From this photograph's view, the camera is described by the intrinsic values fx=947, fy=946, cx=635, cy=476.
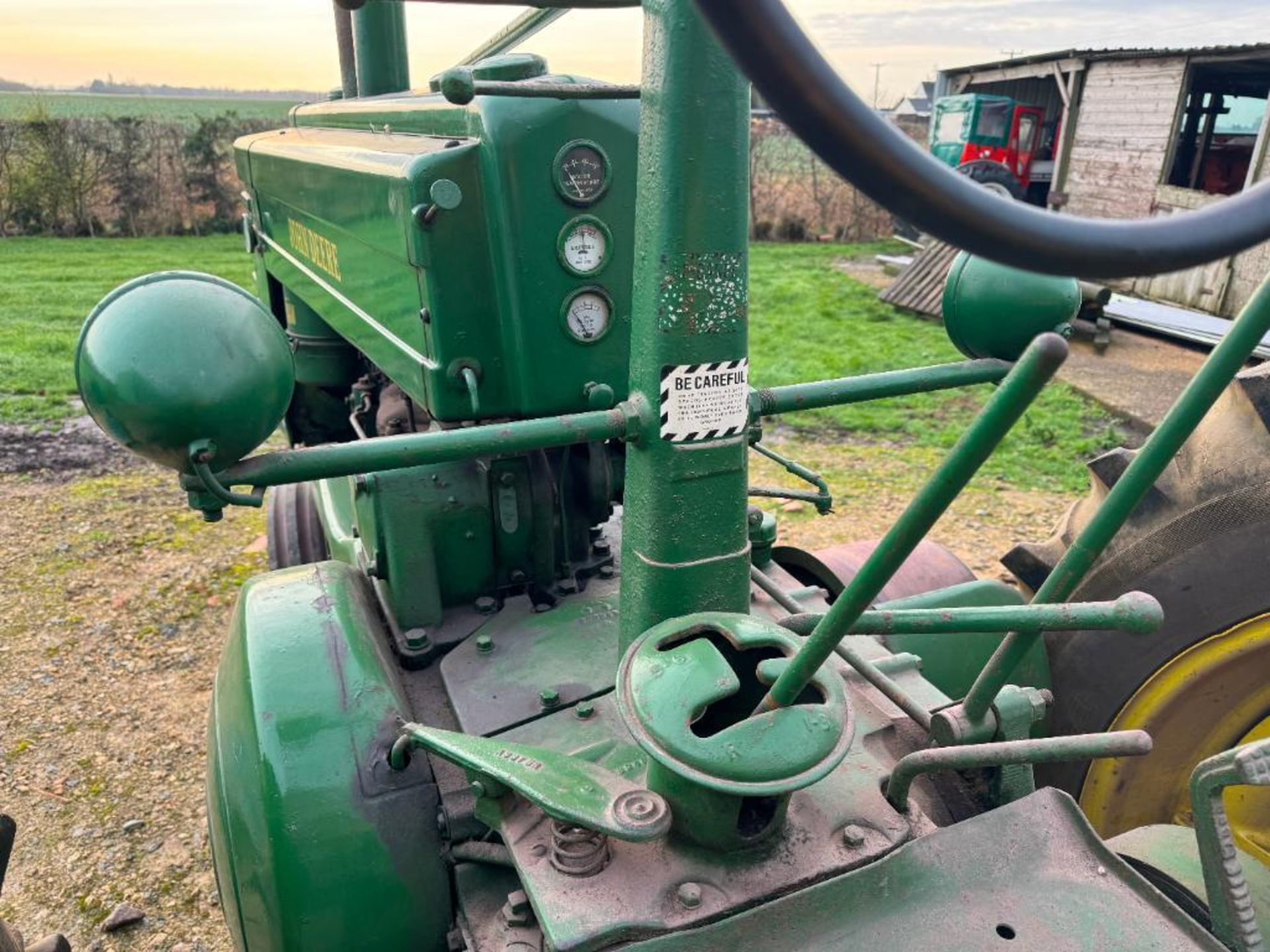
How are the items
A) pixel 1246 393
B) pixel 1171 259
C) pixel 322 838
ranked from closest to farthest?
pixel 1171 259
pixel 322 838
pixel 1246 393

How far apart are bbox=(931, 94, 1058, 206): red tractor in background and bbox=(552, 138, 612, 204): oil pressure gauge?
13.6 m

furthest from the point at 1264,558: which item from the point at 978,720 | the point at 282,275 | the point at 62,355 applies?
the point at 62,355

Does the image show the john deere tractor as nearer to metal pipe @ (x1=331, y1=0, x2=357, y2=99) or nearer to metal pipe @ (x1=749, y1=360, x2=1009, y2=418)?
metal pipe @ (x1=749, y1=360, x2=1009, y2=418)

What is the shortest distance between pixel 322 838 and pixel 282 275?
9.27ft

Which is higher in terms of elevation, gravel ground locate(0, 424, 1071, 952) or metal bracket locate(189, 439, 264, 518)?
metal bracket locate(189, 439, 264, 518)

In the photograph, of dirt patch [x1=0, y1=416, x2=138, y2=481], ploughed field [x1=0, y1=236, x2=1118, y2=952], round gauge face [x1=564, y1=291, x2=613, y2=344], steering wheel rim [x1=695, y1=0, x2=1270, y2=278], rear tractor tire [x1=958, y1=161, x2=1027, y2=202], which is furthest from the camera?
rear tractor tire [x1=958, y1=161, x2=1027, y2=202]

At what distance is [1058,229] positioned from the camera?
2.08ft

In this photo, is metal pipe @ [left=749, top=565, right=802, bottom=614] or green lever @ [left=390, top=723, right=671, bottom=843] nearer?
green lever @ [left=390, top=723, right=671, bottom=843]

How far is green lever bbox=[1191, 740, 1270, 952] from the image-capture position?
1.28 m

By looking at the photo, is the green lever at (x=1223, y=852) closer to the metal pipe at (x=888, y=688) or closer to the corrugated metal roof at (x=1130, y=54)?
the metal pipe at (x=888, y=688)

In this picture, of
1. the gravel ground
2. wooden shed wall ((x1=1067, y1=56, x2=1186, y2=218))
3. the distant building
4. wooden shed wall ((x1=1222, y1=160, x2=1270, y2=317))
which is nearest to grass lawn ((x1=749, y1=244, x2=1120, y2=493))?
the gravel ground

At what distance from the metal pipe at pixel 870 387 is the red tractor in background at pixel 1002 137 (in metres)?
13.4

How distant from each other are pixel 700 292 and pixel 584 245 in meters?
0.52

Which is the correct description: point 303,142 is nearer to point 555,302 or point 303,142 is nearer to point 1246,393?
point 555,302
